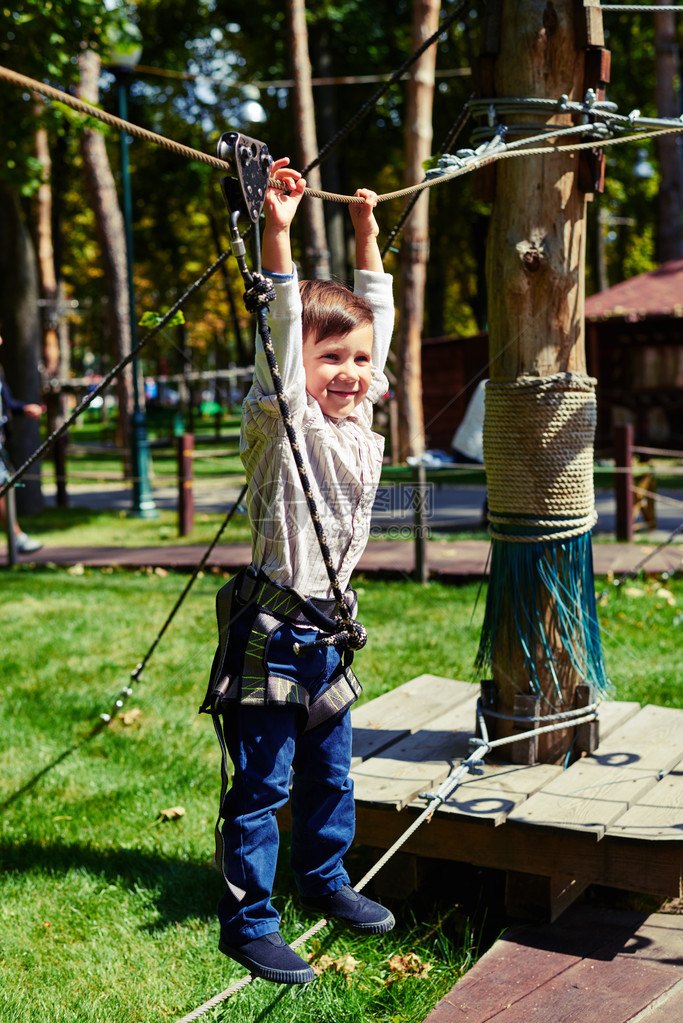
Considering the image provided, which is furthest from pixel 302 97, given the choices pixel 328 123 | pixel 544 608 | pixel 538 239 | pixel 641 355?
pixel 544 608

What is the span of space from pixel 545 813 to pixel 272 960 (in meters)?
0.91

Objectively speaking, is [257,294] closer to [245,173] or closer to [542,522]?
[245,173]

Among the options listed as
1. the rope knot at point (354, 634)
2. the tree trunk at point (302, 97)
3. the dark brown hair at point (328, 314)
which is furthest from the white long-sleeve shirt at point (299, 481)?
the tree trunk at point (302, 97)

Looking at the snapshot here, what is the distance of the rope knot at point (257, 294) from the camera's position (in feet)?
6.38

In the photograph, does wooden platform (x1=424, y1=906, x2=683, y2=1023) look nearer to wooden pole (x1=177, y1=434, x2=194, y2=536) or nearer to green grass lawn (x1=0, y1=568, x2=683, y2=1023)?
green grass lawn (x1=0, y1=568, x2=683, y2=1023)

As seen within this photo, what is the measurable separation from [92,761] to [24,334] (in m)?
9.51

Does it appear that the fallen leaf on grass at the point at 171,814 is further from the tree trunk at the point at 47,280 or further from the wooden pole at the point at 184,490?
the tree trunk at the point at 47,280

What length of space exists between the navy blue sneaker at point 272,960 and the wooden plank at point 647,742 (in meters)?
1.33

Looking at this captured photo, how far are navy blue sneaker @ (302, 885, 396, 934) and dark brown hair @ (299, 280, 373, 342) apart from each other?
4.53ft

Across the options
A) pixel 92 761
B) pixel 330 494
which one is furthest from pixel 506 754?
pixel 92 761

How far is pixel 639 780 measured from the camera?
302 cm

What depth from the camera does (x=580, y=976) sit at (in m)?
2.59

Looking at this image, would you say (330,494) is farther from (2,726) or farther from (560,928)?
(2,726)

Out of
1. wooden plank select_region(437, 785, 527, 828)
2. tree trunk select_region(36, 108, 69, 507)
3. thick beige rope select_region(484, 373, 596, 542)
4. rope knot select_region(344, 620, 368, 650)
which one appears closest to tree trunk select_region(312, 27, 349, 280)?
tree trunk select_region(36, 108, 69, 507)
